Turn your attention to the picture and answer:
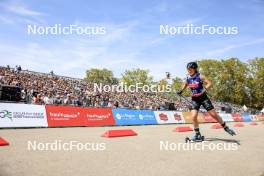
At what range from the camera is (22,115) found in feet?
51.2

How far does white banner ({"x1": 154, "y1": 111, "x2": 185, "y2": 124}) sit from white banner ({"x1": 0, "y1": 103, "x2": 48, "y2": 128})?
11.2 m

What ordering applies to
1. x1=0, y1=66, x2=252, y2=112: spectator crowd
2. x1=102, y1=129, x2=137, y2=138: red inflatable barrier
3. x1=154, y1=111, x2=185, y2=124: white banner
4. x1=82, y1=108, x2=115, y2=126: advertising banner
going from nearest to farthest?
x1=102, y1=129, x2=137, y2=138: red inflatable barrier → x1=82, y1=108, x2=115, y2=126: advertising banner → x1=0, y1=66, x2=252, y2=112: spectator crowd → x1=154, y1=111, x2=185, y2=124: white banner

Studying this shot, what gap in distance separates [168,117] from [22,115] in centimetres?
1399

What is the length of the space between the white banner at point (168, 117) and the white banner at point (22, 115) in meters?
11.2

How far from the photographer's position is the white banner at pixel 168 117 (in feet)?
83.9

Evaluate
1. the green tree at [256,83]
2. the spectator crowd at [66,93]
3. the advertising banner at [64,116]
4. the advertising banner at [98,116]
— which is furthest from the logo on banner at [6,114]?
the green tree at [256,83]

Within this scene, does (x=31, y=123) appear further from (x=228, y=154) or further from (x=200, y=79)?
(x=228, y=154)

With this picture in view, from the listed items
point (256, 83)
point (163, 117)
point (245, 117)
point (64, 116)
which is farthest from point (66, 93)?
point (256, 83)

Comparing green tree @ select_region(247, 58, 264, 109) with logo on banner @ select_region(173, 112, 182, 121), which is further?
green tree @ select_region(247, 58, 264, 109)

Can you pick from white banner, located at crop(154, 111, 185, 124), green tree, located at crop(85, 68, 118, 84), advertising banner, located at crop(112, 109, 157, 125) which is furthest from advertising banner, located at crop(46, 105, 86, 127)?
green tree, located at crop(85, 68, 118, 84)

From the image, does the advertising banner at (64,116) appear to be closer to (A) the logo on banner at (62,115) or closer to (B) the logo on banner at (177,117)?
(A) the logo on banner at (62,115)

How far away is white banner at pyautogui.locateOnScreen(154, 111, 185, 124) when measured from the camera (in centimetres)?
2558

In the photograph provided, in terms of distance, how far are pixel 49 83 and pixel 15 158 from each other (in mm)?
27894

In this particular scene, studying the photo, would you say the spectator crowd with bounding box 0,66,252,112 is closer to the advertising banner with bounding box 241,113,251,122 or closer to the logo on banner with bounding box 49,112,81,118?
the logo on banner with bounding box 49,112,81,118
